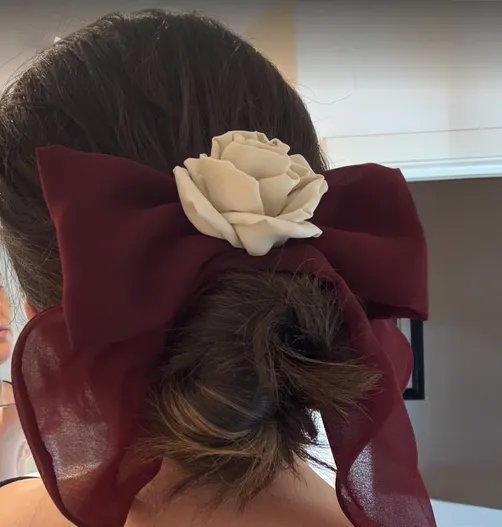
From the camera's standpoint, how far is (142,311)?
443mm

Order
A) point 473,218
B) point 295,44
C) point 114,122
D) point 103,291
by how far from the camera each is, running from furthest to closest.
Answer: point 473,218, point 295,44, point 114,122, point 103,291

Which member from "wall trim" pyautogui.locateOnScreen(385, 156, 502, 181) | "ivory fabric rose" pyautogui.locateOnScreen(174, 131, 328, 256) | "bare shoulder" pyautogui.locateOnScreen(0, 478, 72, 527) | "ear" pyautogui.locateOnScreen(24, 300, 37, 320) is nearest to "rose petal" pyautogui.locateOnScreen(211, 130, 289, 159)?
"ivory fabric rose" pyautogui.locateOnScreen(174, 131, 328, 256)

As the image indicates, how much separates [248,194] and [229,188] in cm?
1

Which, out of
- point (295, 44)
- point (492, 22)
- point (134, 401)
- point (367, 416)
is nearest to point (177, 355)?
point (134, 401)

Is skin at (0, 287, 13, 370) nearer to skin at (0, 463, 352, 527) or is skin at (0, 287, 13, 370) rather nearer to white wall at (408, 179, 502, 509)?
skin at (0, 463, 352, 527)

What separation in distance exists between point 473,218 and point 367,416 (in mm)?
2294

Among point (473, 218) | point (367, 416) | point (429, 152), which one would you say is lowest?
point (473, 218)

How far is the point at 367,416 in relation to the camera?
511 millimetres

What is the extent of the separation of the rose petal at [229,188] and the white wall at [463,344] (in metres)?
2.32

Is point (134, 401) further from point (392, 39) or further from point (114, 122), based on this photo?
point (392, 39)

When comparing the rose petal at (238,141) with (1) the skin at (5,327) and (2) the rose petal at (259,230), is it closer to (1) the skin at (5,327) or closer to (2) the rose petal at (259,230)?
(2) the rose petal at (259,230)

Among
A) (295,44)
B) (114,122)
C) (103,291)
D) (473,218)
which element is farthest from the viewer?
(473,218)

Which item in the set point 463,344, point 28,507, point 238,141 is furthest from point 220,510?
point 463,344

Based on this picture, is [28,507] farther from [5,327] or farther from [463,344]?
[463,344]
